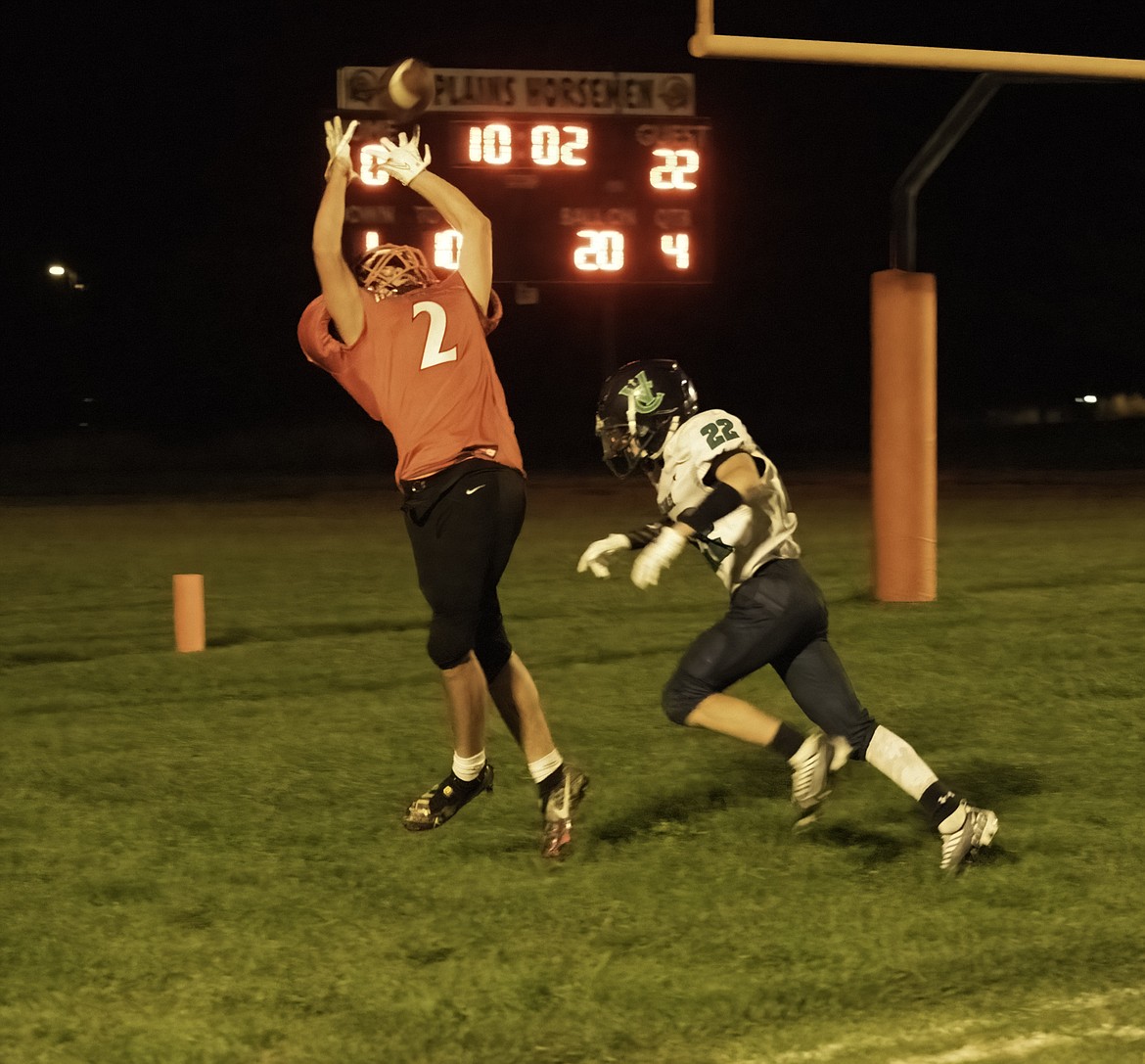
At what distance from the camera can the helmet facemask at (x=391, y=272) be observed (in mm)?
5609

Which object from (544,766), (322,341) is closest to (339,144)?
(322,341)

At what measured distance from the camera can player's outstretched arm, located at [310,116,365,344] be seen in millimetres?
5359

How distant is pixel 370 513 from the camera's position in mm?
22062

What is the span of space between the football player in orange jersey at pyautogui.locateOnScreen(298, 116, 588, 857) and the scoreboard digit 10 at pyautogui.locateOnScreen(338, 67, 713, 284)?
13.2 metres

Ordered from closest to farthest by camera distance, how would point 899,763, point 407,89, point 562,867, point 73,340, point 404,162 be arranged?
point 899,763, point 562,867, point 404,162, point 407,89, point 73,340

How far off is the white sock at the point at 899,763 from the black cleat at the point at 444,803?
4.22 ft

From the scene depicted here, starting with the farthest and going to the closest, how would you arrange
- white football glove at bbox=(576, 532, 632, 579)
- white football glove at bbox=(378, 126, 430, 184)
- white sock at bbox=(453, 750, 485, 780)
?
white sock at bbox=(453, 750, 485, 780) → white football glove at bbox=(378, 126, 430, 184) → white football glove at bbox=(576, 532, 632, 579)

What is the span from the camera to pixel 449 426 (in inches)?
212

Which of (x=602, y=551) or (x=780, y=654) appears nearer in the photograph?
(x=602, y=551)

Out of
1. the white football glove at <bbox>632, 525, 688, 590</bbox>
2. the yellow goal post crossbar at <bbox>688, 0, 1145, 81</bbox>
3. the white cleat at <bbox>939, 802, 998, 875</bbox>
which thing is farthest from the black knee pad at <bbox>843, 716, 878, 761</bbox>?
the yellow goal post crossbar at <bbox>688, 0, 1145, 81</bbox>

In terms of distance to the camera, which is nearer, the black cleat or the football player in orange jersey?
the football player in orange jersey

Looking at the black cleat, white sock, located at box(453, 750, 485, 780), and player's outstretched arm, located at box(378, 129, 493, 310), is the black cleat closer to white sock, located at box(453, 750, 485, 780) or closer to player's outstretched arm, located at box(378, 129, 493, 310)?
white sock, located at box(453, 750, 485, 780)

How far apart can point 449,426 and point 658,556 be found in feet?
2.68

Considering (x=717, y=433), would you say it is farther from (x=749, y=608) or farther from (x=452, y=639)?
(x=452, y=639)
